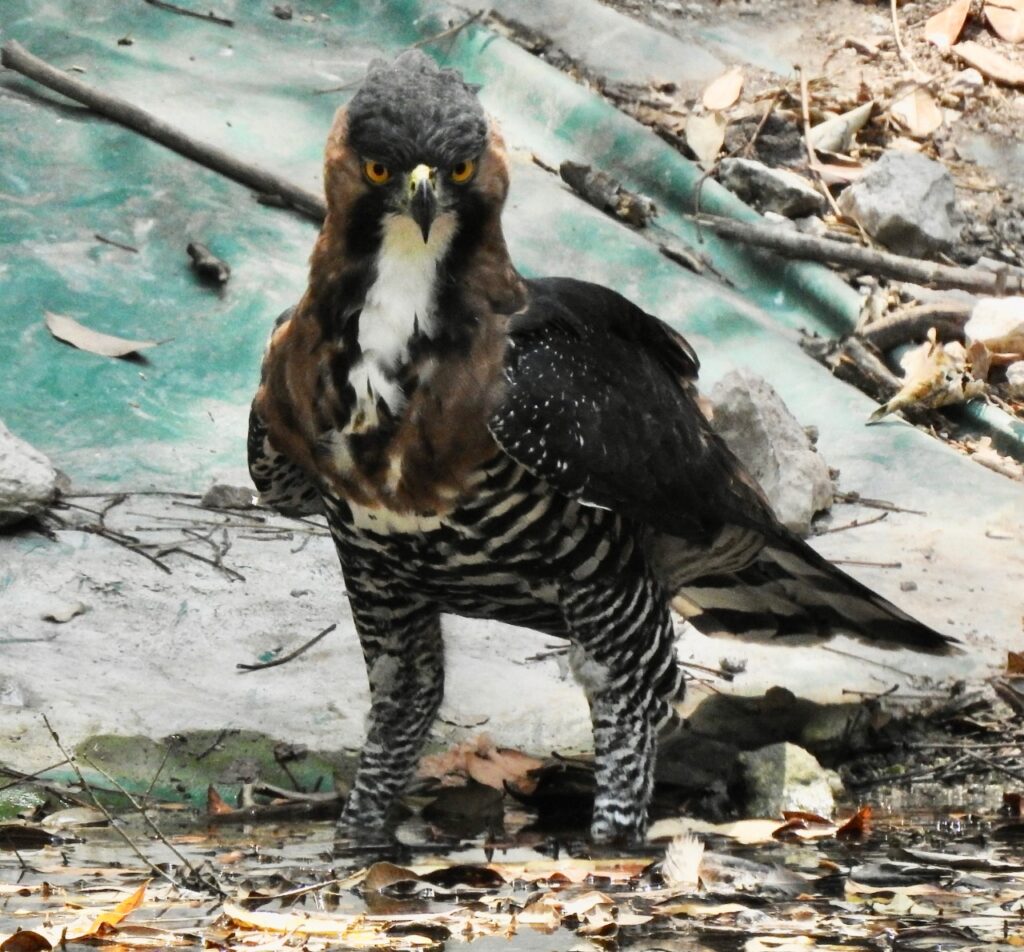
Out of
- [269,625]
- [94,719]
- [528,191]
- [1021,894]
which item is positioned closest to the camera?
[1021,894]

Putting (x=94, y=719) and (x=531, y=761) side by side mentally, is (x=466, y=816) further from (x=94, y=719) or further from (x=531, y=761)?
(x=94, y=719)

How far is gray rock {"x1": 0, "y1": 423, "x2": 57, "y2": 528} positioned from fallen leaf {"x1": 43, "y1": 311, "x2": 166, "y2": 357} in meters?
0.97

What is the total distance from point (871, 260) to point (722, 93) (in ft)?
5.58

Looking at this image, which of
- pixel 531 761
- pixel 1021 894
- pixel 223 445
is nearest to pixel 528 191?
pixel 223 445

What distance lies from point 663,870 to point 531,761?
106 cm

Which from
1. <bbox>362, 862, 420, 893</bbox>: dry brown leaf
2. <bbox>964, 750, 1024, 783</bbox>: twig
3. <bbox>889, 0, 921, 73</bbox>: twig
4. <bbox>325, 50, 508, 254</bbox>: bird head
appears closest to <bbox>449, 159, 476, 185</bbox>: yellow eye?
<bbox>325, 50, 508, 254</bbox>: bird head

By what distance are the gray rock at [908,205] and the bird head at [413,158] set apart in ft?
15.8

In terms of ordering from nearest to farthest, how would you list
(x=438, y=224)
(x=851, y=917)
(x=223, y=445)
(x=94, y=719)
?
1. (x=851, y=917)
2. (x=438, y=224)
3. (x=94, y=719)
4. (x=223, y=445)

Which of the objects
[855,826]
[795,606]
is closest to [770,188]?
[795,606]

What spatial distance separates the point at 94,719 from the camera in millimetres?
4770

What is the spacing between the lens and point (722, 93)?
9.45m

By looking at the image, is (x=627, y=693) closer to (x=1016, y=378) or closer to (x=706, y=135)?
(x=1016, y=378)

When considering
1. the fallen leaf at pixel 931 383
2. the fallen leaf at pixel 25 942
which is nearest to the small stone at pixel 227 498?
the fallen leaf at pixel 931 383

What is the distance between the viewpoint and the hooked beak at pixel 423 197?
3.86m
